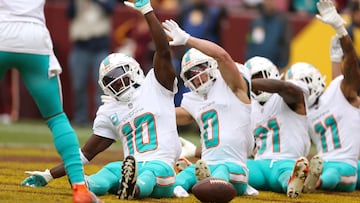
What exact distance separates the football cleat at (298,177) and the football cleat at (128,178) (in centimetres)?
140

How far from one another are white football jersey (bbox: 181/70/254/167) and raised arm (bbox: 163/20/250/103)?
0.23 feet

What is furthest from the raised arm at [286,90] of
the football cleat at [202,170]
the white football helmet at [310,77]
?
the football cleat at [202,170]

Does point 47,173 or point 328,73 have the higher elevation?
point 47,173

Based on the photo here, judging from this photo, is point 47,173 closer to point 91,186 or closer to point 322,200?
point 91,186

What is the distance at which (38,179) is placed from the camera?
7.70 m

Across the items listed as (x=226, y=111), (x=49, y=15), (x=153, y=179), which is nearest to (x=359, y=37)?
(x=49, y=15)

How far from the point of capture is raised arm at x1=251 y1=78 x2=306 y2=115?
8.25 meters

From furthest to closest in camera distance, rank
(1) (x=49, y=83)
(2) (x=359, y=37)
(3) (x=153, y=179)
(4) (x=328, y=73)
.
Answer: (4) (x=328, y=73), (2) (x=359, y=37), (3) (x=153, y=179), (1) (x=49, y=83)

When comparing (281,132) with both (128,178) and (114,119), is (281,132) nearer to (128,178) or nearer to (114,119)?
(114,119)

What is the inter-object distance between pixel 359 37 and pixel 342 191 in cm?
569

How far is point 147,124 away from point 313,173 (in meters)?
1.44

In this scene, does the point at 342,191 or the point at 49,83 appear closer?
the point at 49,83

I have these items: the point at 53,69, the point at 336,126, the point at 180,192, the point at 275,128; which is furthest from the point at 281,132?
the point at 53,69

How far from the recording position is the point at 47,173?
7.62 metres
